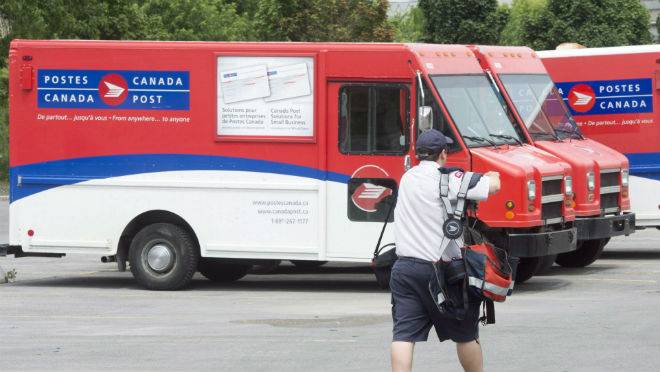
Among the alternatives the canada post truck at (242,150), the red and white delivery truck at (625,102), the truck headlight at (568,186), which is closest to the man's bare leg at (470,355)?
the canada post truck at (242,150)

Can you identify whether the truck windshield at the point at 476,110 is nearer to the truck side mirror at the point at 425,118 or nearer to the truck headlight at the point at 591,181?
the truck side mirror at the point at 425,118

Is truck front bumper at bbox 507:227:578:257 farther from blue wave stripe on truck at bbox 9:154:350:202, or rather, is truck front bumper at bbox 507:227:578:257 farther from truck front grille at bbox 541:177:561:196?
blue wave stripe on truck at bbox 9:154:350:202

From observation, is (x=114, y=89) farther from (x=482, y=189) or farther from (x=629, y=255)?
(x=482, y=189)

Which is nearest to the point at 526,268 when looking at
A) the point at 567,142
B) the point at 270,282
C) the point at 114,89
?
the point at 567,142

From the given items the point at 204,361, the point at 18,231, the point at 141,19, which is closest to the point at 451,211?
the point at 204,361

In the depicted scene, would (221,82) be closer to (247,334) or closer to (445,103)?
(445,103)

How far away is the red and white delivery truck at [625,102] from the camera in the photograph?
61.0 feet

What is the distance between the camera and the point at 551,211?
15.2 metres

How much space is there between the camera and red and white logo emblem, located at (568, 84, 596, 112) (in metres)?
18.7

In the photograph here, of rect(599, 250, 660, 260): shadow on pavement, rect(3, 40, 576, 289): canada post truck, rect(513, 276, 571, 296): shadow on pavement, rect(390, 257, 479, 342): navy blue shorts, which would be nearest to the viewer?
rect(390, 257, 479, 342): navy blue shorts

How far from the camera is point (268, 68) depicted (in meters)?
15.2

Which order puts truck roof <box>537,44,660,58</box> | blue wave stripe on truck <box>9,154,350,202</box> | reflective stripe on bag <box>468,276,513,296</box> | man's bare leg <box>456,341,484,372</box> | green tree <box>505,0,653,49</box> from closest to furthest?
reflective stripe on bag <box>468,276,513,296</box>
man's bare leg <box>456,341,484,372</box>
blue wave stripe on truck <box>9,154,350,202</box>
truck roof <box>537,44,660,58</box>
green tree <box>505,0,653,49</box>

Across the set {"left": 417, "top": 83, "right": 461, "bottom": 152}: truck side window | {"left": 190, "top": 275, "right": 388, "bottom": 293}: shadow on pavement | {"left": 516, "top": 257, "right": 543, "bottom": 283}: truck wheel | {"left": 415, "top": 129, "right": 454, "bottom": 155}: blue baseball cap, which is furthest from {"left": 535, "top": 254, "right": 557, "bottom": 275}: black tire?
{"left": 415, "top": 129, "right": 454, "bottom": 155}: blue baseball cap

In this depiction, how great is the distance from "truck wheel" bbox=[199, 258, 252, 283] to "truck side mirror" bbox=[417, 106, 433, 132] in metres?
3.35
